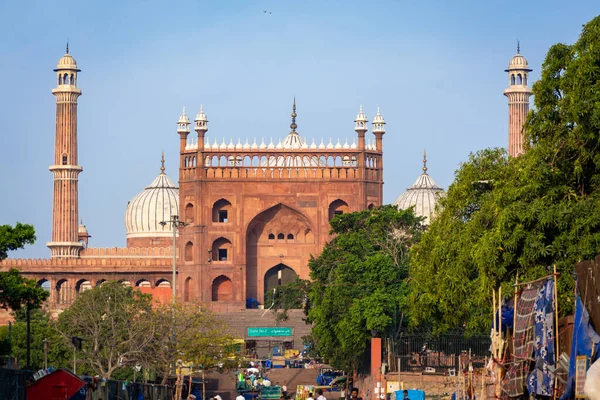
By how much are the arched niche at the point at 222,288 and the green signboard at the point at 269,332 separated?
27.7 ft

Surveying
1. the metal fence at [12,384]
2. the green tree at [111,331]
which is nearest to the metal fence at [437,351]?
the green tree at [111,331]

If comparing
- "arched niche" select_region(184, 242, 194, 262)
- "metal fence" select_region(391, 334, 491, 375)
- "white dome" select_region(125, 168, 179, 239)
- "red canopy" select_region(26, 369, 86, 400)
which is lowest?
"red canopy" select_region(26, 369, 86, 400)

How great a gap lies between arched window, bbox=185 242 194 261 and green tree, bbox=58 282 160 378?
23840 mm

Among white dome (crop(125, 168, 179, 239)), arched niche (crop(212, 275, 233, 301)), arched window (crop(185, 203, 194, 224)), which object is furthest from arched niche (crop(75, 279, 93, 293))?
arched niche (crop(212, 275, 233, 301))

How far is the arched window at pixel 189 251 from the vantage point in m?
66.5

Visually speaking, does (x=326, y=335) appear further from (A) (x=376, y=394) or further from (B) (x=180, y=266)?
(B) (x=180, y=266)

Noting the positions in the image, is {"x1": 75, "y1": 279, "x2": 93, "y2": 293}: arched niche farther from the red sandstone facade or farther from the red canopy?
the red canopy

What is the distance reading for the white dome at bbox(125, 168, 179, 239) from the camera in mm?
80375

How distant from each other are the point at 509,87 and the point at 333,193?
10815 millimetres

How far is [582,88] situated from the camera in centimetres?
2005

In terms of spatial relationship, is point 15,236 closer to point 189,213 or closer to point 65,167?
point 189,213

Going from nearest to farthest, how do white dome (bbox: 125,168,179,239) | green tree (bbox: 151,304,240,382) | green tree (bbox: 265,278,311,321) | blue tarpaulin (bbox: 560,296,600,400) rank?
blue tarpaulin (bbox: 560,296,600,400), green tree (bbox: 151,304,240,382), green tree (bbox: 265,278,311,321), white dome (bbox: 125,168,179,239)

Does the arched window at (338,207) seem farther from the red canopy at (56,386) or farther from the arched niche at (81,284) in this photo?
the red canopy at (56,386)

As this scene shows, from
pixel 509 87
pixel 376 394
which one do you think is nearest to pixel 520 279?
pixel 376 394
